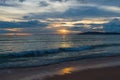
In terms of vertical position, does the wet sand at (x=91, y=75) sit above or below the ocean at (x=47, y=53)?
above

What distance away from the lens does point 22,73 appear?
61.5 feet

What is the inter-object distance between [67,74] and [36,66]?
4.25 meters

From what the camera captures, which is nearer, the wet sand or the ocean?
the wet sand

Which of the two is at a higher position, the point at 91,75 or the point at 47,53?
the point at 91,75

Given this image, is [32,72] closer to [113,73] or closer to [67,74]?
[67,74]

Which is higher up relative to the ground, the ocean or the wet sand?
the wet sand

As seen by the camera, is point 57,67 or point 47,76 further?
point 57,67

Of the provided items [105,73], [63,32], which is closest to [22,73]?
[105,73]

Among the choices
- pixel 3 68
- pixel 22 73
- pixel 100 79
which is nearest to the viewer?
pixel 100 79

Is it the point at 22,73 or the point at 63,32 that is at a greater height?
the point at 22,73

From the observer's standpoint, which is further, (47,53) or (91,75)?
(47,53)

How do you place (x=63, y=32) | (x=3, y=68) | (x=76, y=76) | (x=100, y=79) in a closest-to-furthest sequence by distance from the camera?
(x=100, y=79)
(x=76, y=76)
(x=3, y=68)
(x=63, y=32)

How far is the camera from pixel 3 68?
20.8m

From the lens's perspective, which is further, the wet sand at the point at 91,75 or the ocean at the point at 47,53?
the ocean at the point at 47,53
